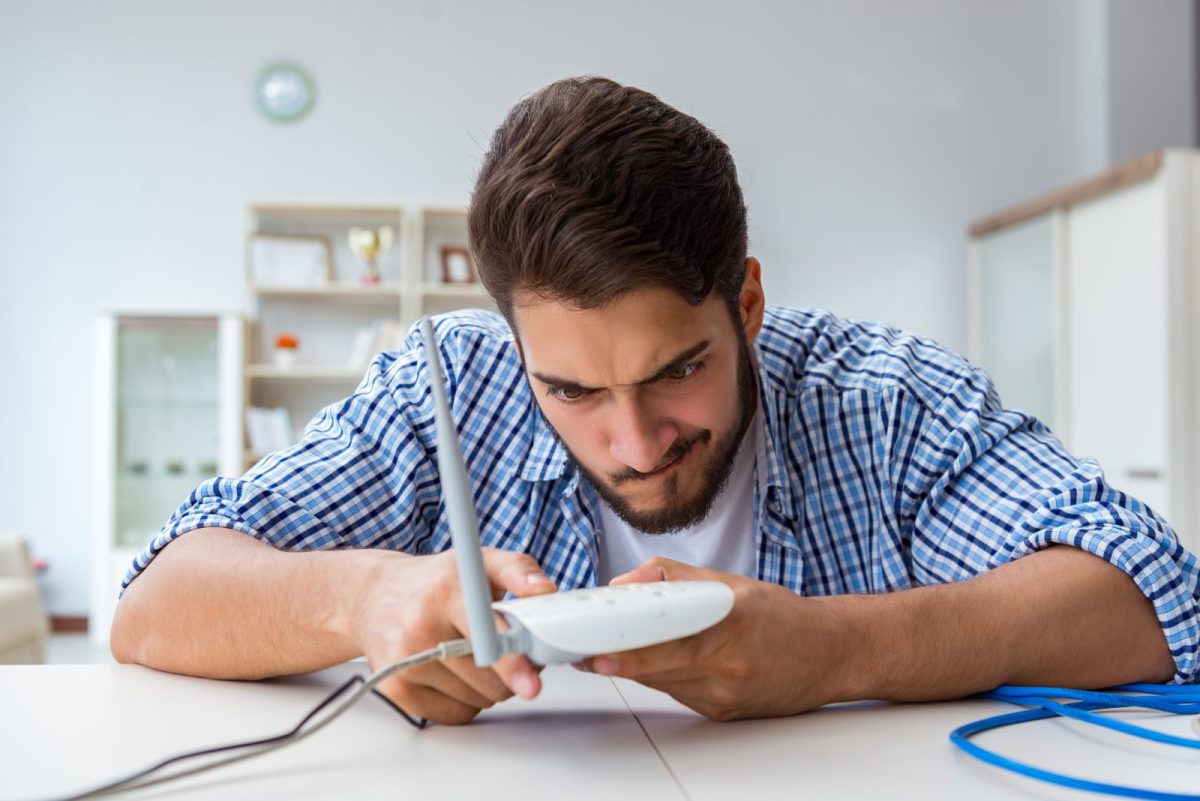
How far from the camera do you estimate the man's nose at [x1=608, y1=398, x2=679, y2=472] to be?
3.76ft

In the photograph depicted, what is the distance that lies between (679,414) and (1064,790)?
0.60 meters

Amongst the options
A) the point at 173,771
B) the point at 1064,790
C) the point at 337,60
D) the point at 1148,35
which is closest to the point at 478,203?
the point at 173,771

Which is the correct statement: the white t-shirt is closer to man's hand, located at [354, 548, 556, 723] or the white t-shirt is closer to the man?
the man

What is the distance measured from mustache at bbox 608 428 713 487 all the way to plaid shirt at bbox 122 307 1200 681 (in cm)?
14

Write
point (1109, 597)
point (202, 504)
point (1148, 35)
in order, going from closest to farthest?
point (1109, 597) → point (202, 504) → point (1148, 35)

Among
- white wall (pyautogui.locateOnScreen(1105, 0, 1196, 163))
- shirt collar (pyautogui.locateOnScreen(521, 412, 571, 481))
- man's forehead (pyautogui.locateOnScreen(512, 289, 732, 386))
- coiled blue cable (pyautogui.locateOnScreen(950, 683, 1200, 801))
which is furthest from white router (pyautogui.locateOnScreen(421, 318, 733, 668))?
white wall (pyautogui.locateOnScreen(1105, 0, 1196, 163))

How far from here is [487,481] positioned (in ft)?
4.58

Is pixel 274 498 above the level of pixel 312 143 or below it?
below

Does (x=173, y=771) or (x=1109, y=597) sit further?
(x=1109, y=597)

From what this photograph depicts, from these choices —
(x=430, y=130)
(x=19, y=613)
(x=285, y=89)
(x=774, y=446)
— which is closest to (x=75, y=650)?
(x=19, y=613)

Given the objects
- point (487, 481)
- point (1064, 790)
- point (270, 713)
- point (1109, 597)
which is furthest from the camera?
point (487, 481)

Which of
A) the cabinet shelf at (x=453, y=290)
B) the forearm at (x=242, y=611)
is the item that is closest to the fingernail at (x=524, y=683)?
the forearm at (x=242, y=611)

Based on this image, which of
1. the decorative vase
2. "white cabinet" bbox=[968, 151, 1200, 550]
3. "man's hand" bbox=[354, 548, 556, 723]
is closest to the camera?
"man's hand" bbox=[354, 548, 556, 723]

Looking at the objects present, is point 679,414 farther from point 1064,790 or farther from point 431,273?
point 431,273
